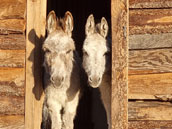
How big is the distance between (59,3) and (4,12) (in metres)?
2.57

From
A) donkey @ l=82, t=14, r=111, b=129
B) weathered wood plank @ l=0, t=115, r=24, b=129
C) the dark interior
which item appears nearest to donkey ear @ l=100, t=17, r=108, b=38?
donkey @ l=82, t=14, r=111, b=129

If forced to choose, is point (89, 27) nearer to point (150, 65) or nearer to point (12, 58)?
point (150, 65)

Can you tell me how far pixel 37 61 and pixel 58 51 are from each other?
0.39m

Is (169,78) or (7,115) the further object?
(7,115)

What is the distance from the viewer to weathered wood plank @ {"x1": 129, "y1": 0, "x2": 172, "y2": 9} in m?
3.69

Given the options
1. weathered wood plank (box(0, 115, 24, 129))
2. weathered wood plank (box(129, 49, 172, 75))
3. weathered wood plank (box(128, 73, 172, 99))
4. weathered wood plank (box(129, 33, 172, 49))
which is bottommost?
weathered wood plank (box(0, 115, 24, 129))

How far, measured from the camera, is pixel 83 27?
6785 mm

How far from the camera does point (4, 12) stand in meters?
4.15

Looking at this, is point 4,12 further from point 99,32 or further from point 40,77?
point 99,32

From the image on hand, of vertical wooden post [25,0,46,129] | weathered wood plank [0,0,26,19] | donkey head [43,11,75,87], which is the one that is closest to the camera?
donkey head [43,11,75,87]

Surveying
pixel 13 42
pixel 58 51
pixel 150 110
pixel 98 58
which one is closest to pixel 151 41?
pixel 98 58

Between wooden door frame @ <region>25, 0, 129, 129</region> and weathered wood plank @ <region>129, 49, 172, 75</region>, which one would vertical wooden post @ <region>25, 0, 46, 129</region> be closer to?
wooden door frame @ <region>25, 0, 129, 129</region>

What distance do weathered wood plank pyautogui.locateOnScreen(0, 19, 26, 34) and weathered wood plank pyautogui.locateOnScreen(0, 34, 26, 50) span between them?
0.06 metres

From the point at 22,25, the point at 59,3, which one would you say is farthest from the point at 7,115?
the point at 59,3
